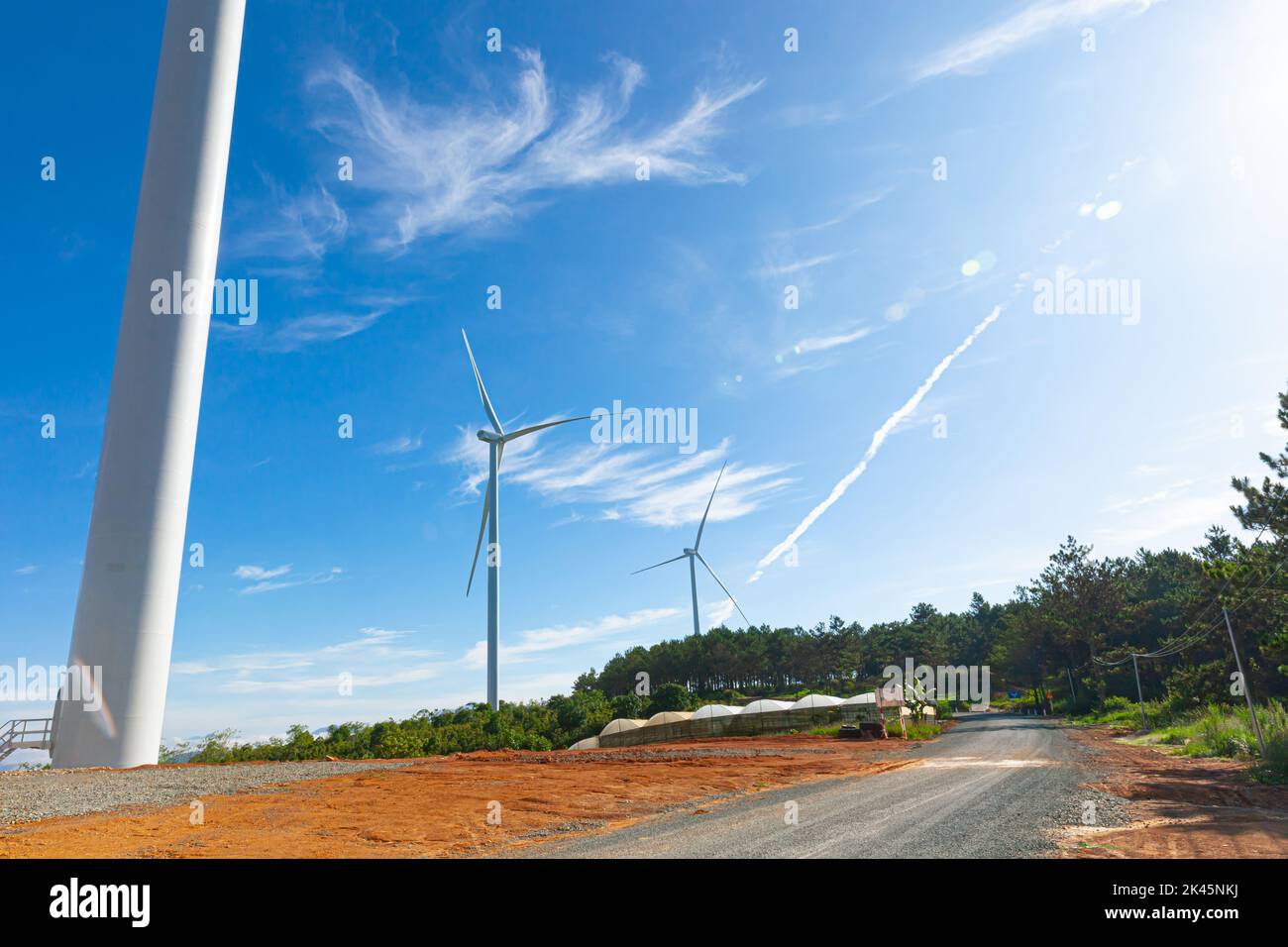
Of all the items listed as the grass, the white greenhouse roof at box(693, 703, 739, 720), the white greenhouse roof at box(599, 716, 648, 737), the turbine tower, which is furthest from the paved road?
the white greenhouse roof at box(599, 716, 648, 737)

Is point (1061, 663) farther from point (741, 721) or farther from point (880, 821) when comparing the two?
point (880, 821)

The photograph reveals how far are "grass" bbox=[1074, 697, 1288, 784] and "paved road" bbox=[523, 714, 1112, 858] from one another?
19.6 feet

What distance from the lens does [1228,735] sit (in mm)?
33562

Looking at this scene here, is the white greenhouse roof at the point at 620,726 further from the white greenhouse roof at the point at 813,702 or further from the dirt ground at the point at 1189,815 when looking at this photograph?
the dirt ground at the point at 1189,815

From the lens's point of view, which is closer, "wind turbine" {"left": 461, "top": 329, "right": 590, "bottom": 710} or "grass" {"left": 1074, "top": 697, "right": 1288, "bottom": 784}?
"grass" {"left": 1074, "top": 697, "right": 1288, "bottom": 784}

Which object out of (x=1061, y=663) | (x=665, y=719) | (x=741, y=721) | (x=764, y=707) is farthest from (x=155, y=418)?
(x=1061, y=663)

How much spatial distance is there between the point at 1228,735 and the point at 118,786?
47.7 meters

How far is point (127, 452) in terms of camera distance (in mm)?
30750

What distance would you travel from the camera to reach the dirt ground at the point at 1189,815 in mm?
12781

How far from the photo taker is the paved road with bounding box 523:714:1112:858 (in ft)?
43.6

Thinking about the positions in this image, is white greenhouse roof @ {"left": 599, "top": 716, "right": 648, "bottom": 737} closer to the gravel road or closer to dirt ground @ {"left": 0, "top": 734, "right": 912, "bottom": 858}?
dirt ground @ {"left": 0, "top": 734, "right": 912, "bottom": 858}
